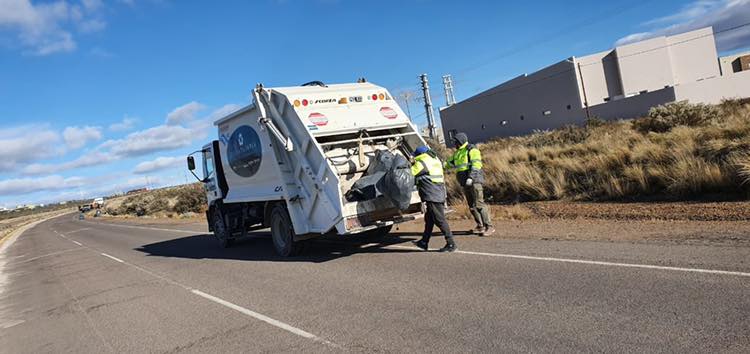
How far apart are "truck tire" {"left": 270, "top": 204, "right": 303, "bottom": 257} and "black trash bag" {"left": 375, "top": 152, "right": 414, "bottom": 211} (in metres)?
2.24

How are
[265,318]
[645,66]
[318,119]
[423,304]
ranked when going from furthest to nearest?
[645,66], [318,119], [265,318], [423,304]

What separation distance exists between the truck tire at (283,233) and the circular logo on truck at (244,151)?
1119 mm

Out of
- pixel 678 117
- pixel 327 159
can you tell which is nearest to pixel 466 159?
pixel 327 159

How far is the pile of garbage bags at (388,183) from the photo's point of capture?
8289 mm

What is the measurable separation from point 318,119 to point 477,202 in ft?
10.1

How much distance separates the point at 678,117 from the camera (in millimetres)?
20141

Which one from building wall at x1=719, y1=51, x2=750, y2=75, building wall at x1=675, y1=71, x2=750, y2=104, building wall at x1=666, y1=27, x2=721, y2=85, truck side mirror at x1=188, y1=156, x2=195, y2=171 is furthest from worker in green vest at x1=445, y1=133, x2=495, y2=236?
building wall at x1=719, y1=51, x2=750, y2=75

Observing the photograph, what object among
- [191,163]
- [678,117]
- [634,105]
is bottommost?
[678,117]

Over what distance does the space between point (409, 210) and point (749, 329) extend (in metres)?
5.78

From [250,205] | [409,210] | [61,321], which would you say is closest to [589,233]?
[409,210]

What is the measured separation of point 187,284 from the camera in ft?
30.5

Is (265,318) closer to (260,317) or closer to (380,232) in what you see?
(260,317)

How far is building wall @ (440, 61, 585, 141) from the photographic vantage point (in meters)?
43.3

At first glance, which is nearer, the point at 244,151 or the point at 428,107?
the point at 244,151
